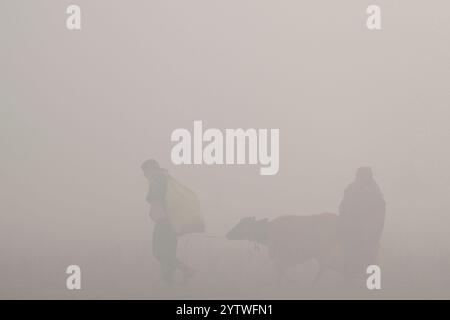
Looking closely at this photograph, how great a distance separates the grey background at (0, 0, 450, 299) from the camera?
3.22 m

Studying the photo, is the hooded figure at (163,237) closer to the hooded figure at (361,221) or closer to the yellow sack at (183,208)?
the yellow sack at (183,208)

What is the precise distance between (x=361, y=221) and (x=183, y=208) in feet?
2.98

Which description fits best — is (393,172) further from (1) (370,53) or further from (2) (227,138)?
(2) (227,138)

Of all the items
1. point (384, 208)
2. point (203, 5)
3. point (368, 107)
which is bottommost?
point (384, 208)

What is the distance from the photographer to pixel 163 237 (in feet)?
10.7

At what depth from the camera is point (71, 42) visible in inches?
127

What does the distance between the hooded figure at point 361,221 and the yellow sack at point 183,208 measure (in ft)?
2.39

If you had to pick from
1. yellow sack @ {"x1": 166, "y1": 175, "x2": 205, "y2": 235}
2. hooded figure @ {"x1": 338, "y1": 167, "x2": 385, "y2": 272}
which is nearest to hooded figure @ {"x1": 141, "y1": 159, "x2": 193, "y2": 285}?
yellow sack @ {"x1": 166, "y1": 175, "x2": 205, "y2": 235}

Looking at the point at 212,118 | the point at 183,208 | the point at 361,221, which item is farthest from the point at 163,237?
the point at 361,221

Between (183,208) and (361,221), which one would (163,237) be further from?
(361,221)

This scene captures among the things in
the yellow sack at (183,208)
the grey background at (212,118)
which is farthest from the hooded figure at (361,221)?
the yellow sack at (183,208)

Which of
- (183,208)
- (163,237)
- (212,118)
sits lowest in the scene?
(163,237)
